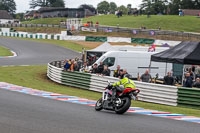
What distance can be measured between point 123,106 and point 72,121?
2117 millimetres

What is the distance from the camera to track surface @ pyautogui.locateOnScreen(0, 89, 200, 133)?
902 cm

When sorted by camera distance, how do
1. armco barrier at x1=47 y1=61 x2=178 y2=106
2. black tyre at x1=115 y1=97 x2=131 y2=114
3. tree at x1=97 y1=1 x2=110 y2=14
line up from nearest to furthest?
1. black tyre at x1=115 y1=97 x2=131 y2=114
2. armco barrier at x1=47 y1=61 x2=178 y2=106
3. tree at x1=97 y1=1 x2=110 y2=14

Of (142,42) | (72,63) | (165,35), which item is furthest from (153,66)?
(165,35)

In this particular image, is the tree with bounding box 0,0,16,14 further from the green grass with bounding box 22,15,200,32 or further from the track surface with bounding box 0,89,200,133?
the track surface with bounding box 0,89,200,133

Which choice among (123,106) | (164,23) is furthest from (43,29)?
(123,106)

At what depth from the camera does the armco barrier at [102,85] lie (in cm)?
1577

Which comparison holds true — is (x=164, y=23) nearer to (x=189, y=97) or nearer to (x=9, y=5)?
(x=189, y=97)

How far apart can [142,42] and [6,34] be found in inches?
1038

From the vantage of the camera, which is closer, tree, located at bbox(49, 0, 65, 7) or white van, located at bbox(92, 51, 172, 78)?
white van, located at bbox(92, 51, 172, 78)

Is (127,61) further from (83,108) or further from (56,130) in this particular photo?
(56,130)

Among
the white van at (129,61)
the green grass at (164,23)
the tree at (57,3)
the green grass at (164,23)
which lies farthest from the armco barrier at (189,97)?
the tree at (57,3)

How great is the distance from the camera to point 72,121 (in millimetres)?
9992

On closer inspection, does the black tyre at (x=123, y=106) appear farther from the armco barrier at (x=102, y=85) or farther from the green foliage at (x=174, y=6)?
the green foliage at (x=174, y=6)

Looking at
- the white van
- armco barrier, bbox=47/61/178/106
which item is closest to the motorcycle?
armco barrier, bbox=47/61/178/106
